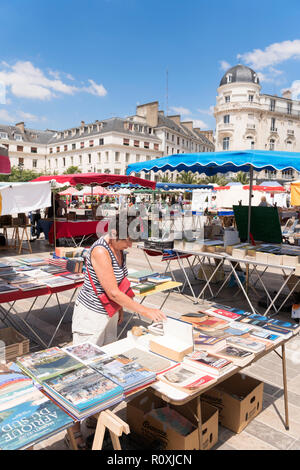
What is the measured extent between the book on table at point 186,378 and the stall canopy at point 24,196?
8235 mm

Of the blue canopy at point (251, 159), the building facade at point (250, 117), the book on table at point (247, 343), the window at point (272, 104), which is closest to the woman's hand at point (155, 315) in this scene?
the book on table at point (247, 343)

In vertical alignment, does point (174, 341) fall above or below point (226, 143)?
below

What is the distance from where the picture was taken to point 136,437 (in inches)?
92.0

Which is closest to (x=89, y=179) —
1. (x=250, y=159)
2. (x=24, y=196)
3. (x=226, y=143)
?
(x=24, y=196)

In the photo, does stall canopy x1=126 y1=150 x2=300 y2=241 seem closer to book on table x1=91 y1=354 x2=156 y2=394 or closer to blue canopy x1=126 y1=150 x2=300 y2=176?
blue canopy x1=126 y1=150 x2=300 y2=176

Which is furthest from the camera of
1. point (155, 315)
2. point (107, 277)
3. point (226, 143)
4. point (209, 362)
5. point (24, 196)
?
point (226, 143)

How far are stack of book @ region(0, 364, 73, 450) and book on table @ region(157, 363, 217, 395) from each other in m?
0.59

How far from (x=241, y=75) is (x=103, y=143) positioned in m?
23.9

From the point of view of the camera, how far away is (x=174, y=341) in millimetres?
2164

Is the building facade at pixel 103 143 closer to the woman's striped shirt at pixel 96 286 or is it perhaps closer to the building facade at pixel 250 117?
the building facade at pixel 250 117

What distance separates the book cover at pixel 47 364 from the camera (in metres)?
1.78

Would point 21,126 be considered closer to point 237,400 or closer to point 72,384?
A: point 237,400

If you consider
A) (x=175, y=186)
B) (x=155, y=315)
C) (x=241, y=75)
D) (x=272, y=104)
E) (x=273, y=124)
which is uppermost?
(x=241, y=75)

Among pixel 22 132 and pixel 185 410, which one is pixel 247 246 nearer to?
pixel 185 410
